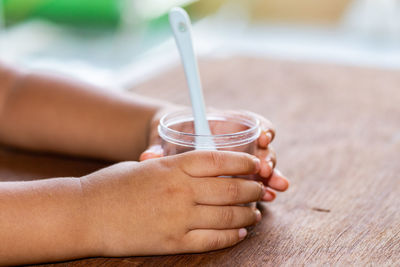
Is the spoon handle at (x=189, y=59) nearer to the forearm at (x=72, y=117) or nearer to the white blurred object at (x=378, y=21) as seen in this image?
the forearm at (x=72, y=117)

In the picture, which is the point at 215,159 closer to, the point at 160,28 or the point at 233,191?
the point at 233,191

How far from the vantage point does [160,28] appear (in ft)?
12.1

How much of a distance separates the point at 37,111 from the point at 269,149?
353mm

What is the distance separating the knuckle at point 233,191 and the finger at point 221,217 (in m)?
0.01

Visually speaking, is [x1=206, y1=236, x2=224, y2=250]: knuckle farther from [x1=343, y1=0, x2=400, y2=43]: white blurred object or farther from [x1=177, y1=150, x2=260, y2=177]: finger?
[x1=343, y1=0, x2=400, y2=43]: white blurred object

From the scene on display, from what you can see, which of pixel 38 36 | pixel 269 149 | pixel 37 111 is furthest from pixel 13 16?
pixel 269 149

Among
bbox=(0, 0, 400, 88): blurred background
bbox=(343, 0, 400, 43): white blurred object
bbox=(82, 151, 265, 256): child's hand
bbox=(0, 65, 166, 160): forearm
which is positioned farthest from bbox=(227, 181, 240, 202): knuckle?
bbox=(343, 0, 400, 43): white blurred object

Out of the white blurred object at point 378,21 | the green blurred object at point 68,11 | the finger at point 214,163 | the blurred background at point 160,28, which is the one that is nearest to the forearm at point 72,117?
the finger at point 214,163

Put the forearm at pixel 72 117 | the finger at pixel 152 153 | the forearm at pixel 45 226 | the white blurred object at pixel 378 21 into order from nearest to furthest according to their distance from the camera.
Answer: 1. the forearm at pixel 45 226
2. the finger at pixel 152 153
3. the forearm at pixel 72 117
4. the white blurred object at pixel 378 21

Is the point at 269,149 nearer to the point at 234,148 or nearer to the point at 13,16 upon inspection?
the point at 234,148

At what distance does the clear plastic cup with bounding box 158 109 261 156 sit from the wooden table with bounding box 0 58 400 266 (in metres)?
0.09

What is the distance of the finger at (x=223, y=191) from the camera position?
0.54 m

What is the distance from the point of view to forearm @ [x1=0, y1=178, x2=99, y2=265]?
0.53 meters

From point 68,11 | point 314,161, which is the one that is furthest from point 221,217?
point 68,11
